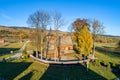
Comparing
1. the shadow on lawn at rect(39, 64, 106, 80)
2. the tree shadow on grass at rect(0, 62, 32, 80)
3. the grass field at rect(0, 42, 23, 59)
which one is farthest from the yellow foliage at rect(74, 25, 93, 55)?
the grass field at rect(0, 42, 23, 59)

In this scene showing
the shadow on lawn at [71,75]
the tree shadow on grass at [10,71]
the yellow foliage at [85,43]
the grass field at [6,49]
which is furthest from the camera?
the grass field at [6,49]

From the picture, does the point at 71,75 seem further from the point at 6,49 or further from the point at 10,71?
the point at 6,49

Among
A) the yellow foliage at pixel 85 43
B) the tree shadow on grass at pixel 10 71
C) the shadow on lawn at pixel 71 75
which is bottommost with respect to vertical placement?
the shadow on lawn at pixel 71 75

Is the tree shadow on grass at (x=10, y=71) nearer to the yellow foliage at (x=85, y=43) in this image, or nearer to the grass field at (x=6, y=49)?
the grass field at (x=6, y=49)

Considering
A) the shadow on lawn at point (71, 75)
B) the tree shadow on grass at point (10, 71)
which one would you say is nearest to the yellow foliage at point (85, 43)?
the shadow on lawn at point (71, 75)

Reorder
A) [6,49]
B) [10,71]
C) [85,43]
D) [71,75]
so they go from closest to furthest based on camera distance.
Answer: [71,75] < [10,71] < [85,43] < [6,49]

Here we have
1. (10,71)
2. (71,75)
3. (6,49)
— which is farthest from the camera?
(6,49)

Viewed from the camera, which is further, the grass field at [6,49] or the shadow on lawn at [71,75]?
the grass field at [6,49]

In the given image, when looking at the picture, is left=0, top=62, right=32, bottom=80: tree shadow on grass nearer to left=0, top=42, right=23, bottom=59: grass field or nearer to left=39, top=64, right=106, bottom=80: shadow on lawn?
left=39, top=64, right=106, bottom=80: shadow on lawn

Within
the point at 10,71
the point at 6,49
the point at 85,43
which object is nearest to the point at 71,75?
the point at 10,71

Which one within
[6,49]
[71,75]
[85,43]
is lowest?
[71,75]

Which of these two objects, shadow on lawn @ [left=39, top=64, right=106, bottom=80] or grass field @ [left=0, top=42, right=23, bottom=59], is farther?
grass field @ [left=0, top=42, right=23, bottom=59]

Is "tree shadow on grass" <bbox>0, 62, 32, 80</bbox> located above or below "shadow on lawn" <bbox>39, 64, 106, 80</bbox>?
above

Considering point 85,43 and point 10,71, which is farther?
point 85,43
